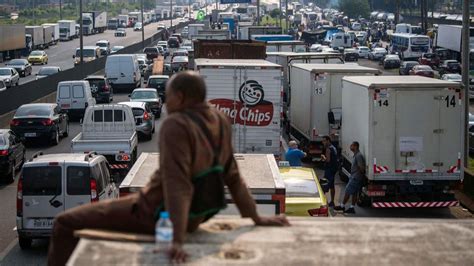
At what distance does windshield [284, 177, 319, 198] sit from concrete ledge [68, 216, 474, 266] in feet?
30.1

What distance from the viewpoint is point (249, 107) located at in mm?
22703

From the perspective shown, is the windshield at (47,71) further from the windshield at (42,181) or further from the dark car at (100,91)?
the windshield at (42,181)

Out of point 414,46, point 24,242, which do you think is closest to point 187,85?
point 24,242

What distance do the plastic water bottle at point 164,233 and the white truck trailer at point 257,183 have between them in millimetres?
4704

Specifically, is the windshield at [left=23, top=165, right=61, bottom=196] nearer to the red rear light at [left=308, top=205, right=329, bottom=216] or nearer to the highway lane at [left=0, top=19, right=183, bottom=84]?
the red rear light at [left=308, top=205, right=329, bottom=216]

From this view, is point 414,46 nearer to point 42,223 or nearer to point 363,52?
point 363,52

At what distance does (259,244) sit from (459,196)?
16942mm

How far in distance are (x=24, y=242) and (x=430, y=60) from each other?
61.4m

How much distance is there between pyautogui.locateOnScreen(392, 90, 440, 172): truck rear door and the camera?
19422 millimetres

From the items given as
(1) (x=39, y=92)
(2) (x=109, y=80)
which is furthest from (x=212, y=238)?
(2) (x=109, y=80)

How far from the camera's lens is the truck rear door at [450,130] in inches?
768

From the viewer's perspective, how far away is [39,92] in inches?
1726

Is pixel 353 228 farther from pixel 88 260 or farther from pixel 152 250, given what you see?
pixel 88 260

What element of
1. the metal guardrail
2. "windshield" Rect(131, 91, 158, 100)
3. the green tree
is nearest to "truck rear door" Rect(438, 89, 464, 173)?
the metal guardrail
